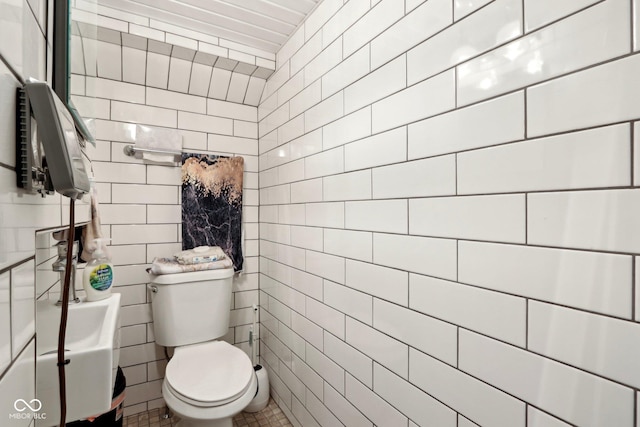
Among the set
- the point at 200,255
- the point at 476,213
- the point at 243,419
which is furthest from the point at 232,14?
the point at 243,419

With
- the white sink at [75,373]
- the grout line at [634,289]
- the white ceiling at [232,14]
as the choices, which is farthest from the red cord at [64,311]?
the white ceiling at [232,14]

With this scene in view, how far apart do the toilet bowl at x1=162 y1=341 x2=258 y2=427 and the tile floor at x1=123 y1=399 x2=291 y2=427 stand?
0.22 m

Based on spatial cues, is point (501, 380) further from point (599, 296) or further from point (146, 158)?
point (146, 158)

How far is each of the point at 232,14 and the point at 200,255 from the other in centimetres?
129

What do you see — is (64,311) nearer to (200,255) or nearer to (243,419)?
(200,255)

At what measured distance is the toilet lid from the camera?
51.8 inches

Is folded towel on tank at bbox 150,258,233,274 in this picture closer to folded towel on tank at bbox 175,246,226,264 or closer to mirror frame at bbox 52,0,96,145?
folded towel on tank at bbox 175,246,226,264

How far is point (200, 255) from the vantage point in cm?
181

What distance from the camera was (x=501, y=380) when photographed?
720mm

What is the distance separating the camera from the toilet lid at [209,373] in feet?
4.31

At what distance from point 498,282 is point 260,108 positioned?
1.87m

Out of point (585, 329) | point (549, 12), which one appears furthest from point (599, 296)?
point (549, 12)

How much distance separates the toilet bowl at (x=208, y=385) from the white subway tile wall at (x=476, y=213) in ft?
1.19

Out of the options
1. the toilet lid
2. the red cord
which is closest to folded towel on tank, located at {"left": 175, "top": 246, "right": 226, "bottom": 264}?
the toilet lid
